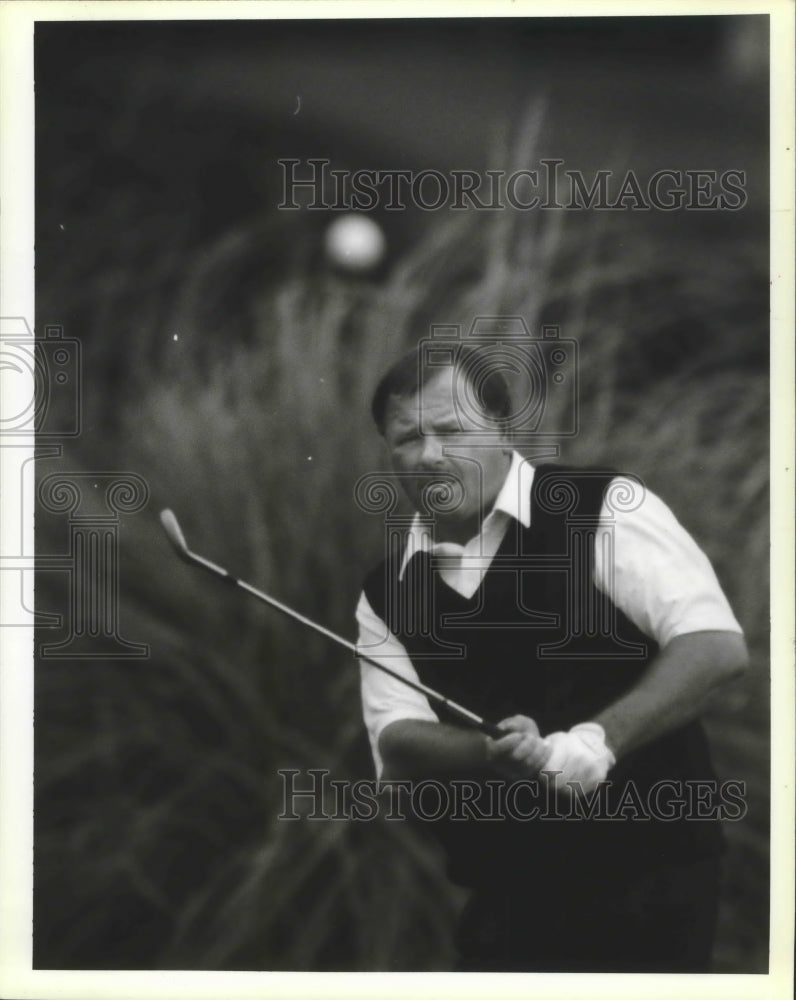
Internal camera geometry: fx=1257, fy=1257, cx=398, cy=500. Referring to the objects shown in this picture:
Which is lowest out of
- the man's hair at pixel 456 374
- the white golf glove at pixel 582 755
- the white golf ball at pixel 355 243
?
the white golf glove at pixel 582 755

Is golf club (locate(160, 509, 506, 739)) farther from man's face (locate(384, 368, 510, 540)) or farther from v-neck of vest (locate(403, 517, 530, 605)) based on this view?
man's face (locate(384, 368, 510, 540))

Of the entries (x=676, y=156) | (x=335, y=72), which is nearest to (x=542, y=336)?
(x=676, y=156)

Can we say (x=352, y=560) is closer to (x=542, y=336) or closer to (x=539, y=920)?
(x=542, y=336)

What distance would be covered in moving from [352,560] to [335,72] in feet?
4.13

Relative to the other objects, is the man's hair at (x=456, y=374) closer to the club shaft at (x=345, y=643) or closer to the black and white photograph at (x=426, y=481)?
the black and white photograph at (x=426, y=481)

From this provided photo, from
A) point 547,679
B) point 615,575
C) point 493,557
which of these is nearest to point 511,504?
point 493,557

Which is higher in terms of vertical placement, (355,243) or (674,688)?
(355,243)

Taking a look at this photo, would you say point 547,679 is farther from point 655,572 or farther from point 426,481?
point 426,481

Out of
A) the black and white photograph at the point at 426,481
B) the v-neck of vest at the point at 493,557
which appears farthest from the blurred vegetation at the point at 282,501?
the v-neck of vest at the point at 493,557

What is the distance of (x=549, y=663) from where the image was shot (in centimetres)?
316

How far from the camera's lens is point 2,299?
129 inches

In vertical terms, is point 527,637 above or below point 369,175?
below

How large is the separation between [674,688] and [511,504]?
618 millimetres

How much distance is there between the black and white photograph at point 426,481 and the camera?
126 inches
